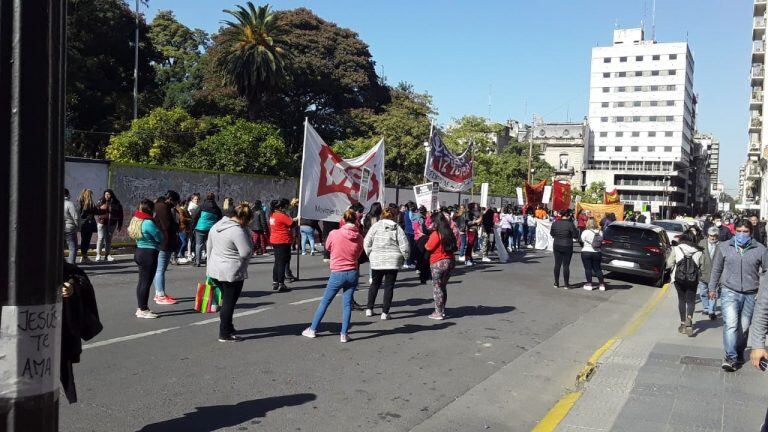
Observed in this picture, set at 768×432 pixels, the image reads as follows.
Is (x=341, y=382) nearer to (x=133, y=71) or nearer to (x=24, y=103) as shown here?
(x=24, y=103)

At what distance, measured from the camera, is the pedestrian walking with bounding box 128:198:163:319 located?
8.30m

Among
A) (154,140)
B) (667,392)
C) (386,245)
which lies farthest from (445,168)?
(154,140)

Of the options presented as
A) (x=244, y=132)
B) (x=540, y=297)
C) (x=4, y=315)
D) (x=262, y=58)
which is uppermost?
(x=262, y=58)

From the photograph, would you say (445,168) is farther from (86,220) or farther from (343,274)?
(343,274)

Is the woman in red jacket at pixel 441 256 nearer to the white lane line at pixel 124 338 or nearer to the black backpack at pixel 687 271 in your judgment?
the black backpack at pixel 687 271

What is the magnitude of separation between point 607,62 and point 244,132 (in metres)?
95.7

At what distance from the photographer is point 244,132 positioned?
29.1 meters

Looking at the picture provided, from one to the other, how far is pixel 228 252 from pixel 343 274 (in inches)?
55.5

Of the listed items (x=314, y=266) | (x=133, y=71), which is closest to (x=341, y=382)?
(x=314, y=266)

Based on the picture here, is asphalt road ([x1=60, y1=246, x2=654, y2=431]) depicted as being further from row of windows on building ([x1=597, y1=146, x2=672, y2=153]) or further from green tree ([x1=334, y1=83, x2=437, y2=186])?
row of windows on building ([x1=597, y1=146, x2=672, y2=153])

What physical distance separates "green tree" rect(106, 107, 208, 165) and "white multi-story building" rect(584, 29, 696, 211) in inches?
3321

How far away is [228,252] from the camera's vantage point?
738 centimetres

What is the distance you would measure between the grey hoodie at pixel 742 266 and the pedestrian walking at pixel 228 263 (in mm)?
5590

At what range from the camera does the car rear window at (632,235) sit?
15.3 m
